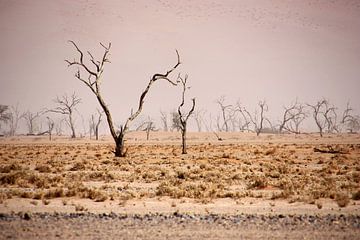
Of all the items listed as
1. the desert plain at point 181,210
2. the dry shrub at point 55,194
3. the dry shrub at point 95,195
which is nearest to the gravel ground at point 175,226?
the desert plain at point 181,210

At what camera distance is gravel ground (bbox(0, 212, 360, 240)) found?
780cm

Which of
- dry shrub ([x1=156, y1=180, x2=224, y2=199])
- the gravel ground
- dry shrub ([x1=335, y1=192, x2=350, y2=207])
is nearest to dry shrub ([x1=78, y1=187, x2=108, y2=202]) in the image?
dry shrub ([x1=156, y1=180, x2=224, y2=199])

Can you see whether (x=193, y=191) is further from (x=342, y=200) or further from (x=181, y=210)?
(x=342, y=200)

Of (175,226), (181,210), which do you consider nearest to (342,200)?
(181,210)

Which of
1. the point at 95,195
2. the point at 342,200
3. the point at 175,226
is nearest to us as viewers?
the point at 175,226

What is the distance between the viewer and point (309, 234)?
7.96 meters

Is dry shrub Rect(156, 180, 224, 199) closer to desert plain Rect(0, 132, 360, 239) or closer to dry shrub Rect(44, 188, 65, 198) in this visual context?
desert plain Rect(0, 132, 360, 239)

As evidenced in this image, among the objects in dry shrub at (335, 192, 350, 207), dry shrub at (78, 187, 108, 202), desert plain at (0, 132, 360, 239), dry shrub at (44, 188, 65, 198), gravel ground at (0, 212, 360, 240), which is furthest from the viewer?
dry shrub at (44, 188, 65, 198)

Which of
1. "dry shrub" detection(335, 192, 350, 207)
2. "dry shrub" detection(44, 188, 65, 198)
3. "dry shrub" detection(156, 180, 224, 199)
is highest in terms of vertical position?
"dry shrub" detection(44, 188, 65, 198)

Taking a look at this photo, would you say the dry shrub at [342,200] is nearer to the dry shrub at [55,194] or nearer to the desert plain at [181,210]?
the desert plain at [181,210]

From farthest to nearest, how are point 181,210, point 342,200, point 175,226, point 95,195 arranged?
point 95,195 < point 342,200 < point 181,210 < point 175,226

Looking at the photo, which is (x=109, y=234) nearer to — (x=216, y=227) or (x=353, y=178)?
(x=216, y=227)

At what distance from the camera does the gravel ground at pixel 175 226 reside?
7801 millimetres

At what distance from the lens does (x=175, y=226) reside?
8.73 m
